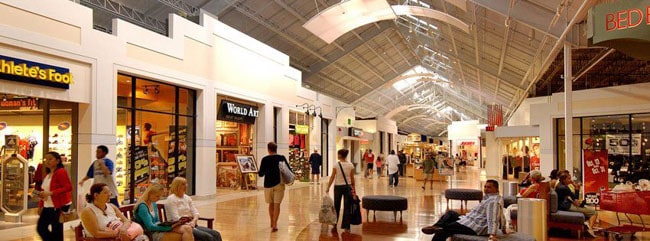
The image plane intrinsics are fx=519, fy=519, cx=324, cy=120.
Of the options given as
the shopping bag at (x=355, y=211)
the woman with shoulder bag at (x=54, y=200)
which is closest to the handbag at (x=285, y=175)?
the shopping bag at (x=355, y=211)

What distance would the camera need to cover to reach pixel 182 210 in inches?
228

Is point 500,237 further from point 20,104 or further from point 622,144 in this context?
point 622,144

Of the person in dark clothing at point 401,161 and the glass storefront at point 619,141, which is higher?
the glass storefront at point 619,141

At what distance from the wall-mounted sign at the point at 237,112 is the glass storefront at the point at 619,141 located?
32.4ft

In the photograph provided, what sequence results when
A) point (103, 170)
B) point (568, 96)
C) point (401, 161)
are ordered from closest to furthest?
1. point (103, 170)
2. point (568, 96)
3. point (401, 161)

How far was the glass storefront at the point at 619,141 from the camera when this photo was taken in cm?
1426

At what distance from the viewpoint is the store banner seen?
47.4ft

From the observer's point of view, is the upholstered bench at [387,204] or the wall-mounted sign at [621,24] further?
the upholstered bench at [387,204]

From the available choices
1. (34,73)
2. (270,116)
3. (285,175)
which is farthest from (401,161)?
(34,73)

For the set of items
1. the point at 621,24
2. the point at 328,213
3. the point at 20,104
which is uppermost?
the point at 621,24

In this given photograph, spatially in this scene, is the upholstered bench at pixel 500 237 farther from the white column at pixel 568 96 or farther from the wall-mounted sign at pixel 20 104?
the white column at pixel 568 96

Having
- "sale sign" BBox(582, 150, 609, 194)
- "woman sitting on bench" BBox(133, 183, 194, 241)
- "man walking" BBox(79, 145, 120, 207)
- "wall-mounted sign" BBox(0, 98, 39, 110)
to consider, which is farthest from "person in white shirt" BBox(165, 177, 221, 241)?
"sale sign" BBox(582, 150, 609, 194)

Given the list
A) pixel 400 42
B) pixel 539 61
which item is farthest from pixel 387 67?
pixel 539 61

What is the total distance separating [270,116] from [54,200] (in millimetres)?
11854
